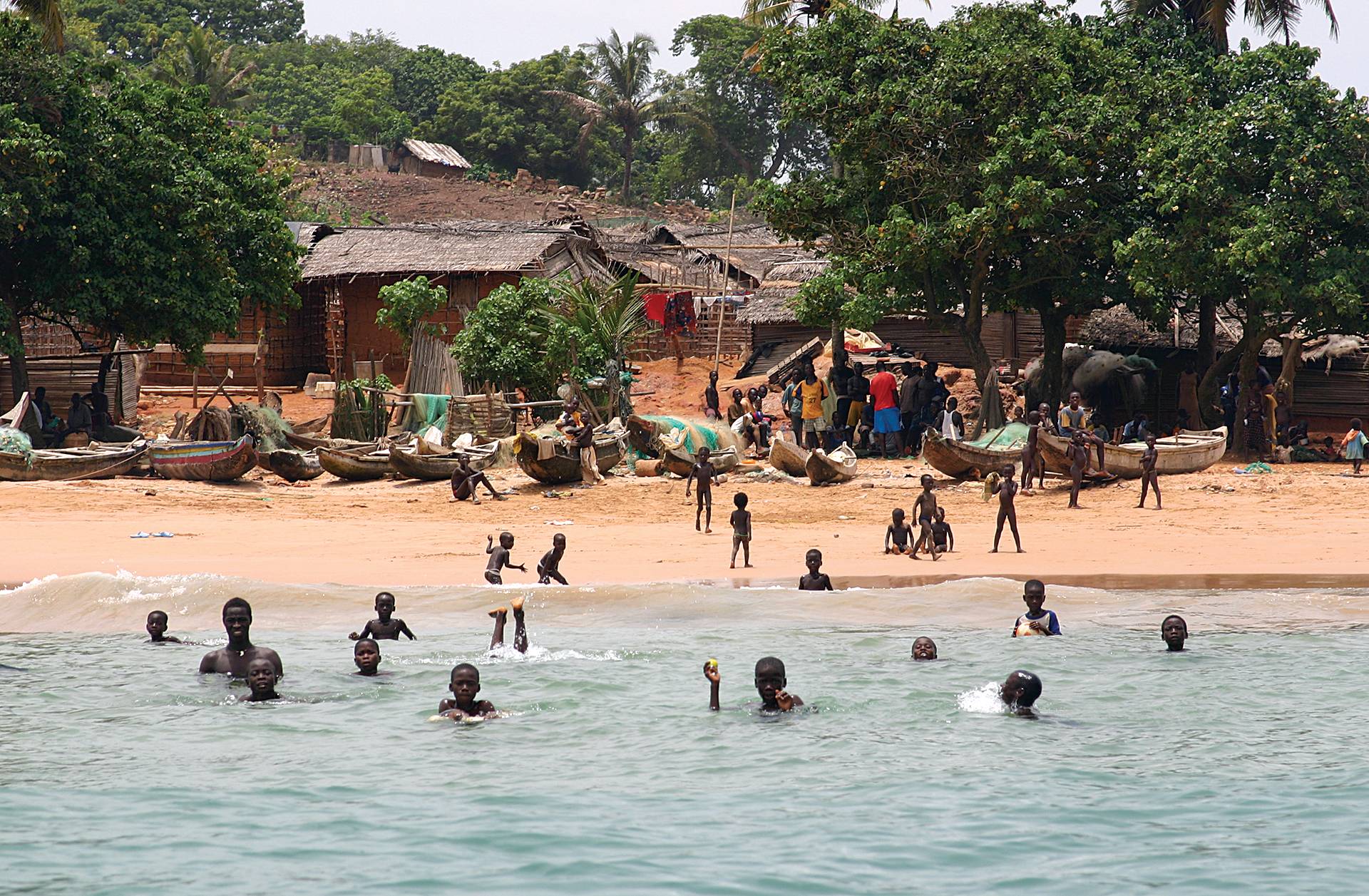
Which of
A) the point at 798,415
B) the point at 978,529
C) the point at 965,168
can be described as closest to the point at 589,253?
the point at 798,415

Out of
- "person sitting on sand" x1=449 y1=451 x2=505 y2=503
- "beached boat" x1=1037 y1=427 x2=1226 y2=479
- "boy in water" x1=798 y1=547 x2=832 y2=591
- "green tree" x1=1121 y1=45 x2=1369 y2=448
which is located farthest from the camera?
"green tree" x1=1121 y1=45 x2=1369 y2=448

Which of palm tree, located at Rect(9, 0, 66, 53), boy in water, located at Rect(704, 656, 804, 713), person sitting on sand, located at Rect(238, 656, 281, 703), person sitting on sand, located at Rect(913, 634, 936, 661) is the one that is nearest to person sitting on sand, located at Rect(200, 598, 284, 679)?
person sitting on sand, located at Rect(238, 656, 281, 703)

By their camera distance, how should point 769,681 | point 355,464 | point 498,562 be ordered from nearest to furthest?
point 769,681, point 498,562, point 355,464

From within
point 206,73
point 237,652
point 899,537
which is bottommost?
point 237,652

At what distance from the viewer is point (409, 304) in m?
32.9

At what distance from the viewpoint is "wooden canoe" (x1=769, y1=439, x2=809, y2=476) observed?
24.5 meters

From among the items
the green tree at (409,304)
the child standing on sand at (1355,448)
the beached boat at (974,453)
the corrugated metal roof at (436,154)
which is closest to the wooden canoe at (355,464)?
the green tree at (409,304)

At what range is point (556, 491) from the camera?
23.1 metres

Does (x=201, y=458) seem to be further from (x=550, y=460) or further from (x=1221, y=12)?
(x=1221, y=12)

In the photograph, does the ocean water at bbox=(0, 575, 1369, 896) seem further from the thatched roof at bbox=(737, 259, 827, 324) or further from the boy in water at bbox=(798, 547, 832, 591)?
the thatched roof at bbox=(737, 259, 827, 324)

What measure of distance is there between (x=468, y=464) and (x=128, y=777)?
533 inches

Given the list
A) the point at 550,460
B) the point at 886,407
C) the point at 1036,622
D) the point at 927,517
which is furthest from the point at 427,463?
the point at 1036,622

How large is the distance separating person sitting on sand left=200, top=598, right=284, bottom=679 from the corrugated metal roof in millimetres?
55394

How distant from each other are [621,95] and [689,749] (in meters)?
60.7
